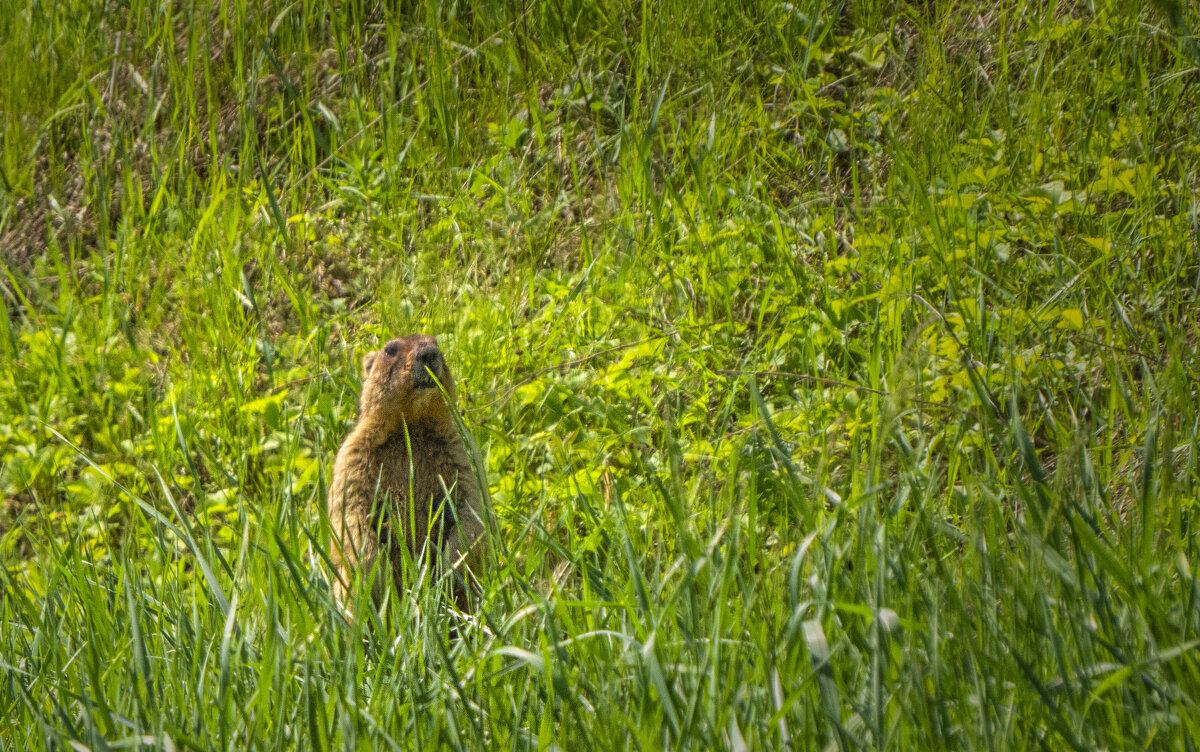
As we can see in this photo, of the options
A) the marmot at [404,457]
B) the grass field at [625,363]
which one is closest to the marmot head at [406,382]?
the marmot at [404,457]

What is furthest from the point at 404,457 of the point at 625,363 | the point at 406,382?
the point at 625,363

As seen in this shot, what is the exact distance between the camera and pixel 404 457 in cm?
378

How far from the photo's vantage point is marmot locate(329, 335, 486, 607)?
3660mm

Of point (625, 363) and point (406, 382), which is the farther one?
point (625, 363)

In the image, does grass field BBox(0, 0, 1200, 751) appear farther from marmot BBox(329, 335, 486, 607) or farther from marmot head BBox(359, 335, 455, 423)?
marmot head BBox(359, 335, 455, 423)

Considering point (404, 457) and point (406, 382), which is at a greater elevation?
point (406, 382)

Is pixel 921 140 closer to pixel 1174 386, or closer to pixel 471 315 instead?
pixel 471 315

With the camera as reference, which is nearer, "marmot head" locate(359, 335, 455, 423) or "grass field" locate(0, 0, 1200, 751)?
"grass field" locate(0, 0, 1200, 751)

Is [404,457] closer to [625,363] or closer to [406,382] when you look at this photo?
[406,382]

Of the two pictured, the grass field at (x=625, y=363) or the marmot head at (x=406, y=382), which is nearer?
the grass field at (x=625, y=363)

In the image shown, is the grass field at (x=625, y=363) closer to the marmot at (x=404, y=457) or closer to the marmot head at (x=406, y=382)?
the marmot at (x=404, y=457)

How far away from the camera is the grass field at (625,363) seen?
6.64ft

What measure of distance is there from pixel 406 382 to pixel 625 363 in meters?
0.88

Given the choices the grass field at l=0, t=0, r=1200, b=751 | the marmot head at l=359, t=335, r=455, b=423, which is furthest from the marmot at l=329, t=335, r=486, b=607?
the grass field at l=0, t=0, r=1200, b=751
